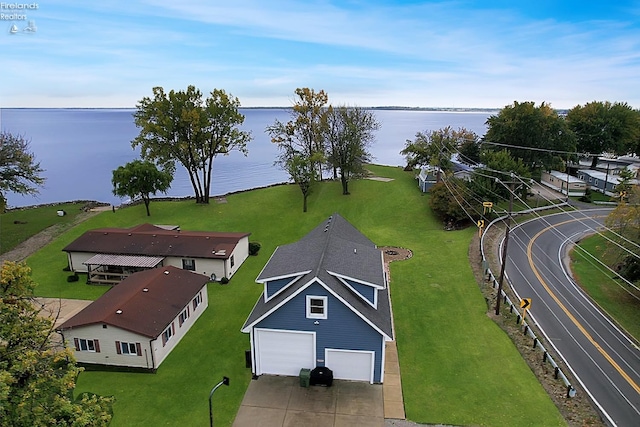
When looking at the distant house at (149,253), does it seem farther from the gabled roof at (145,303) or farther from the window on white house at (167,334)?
the window on white house at (167,334)

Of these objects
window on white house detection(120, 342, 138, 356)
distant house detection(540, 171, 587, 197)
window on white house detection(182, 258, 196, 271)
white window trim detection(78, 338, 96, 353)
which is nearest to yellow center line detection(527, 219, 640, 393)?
distant house detection(540, 171, 587, 197)

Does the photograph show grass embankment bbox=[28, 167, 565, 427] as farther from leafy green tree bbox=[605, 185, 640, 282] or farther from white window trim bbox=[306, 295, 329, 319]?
leafy green tree bbox=[605, 185, 640, 282]

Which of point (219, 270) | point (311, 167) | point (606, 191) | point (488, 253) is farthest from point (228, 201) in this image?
point (606, 191)

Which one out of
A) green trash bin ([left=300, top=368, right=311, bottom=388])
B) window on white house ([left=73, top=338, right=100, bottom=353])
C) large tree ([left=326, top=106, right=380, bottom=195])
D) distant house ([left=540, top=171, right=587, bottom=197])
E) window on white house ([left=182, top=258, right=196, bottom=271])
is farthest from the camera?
distant house ([left=540, top=171, right=587, bottom=197])

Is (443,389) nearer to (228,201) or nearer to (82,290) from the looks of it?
(82,290)

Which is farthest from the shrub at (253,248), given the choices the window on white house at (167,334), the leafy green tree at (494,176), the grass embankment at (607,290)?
the grass embankment at (607,290)
